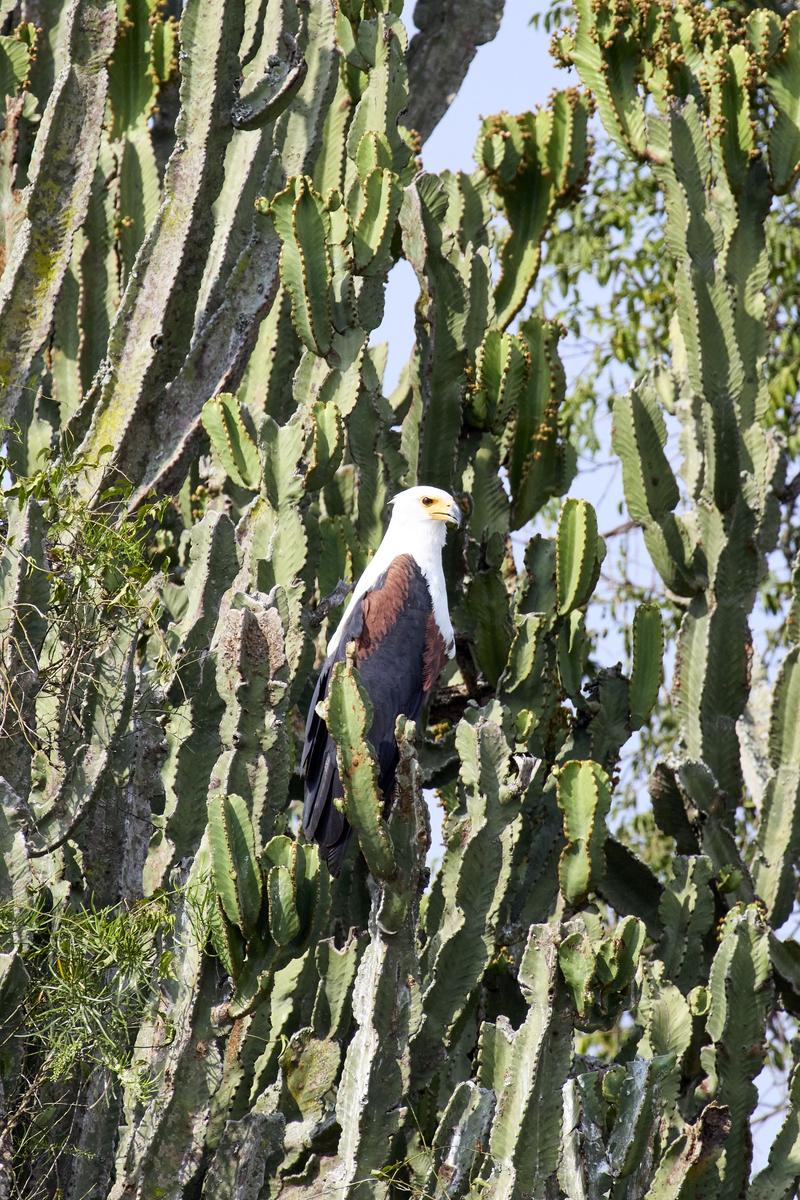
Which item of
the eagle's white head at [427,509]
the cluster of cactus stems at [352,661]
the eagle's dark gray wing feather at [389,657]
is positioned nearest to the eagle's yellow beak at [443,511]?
the eagle's white head at [427,509]

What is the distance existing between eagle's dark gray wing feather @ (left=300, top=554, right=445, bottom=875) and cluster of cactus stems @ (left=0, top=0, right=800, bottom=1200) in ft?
0.60

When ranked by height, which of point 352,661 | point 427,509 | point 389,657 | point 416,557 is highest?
point 427,509

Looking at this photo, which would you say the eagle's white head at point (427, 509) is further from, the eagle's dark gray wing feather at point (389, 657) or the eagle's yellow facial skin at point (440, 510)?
the eagle's dark gray wing feather at point (389, 657)

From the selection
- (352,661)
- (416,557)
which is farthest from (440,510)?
(352,661)

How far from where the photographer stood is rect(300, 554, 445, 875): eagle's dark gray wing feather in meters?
5.84

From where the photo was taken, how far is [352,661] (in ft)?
16.4

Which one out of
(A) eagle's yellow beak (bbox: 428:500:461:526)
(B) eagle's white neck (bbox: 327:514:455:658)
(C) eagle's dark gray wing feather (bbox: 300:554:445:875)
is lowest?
(C) eagle's dark gray wing feather (bbox: 300:554:445:875)

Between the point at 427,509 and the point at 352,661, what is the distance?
1.29 meters

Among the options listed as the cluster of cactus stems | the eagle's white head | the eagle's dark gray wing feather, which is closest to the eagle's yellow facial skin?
the eagle's white head

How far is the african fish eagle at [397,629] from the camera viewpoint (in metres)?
5.91

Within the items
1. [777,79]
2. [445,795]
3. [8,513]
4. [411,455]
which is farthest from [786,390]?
[8,513]

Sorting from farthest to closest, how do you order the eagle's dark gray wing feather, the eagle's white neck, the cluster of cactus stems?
the eagle's white neck
the eagle's dark gray wing feather
the cluster of cactus stems

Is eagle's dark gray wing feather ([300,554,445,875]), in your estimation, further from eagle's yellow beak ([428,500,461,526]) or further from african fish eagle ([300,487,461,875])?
eagle's yellow beak ([428,500,461,526])

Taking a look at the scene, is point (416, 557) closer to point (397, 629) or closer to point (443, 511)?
point (443, 511)
